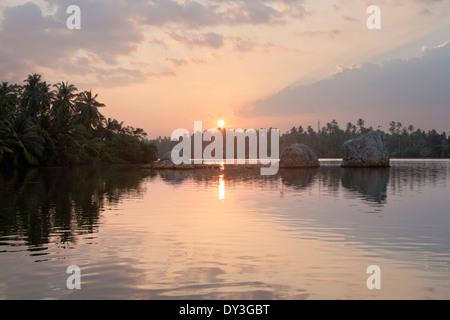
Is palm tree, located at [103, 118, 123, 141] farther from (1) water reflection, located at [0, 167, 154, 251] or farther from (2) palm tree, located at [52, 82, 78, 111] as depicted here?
(1) water reflection, located at [0, 167, 154, 251]

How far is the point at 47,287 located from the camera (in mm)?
6793

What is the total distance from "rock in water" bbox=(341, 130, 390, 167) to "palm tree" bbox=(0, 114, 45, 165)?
142ft

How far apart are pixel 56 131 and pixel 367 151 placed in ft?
153

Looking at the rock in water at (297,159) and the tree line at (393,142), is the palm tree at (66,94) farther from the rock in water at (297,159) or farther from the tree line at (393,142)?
the tree line at (393,142)

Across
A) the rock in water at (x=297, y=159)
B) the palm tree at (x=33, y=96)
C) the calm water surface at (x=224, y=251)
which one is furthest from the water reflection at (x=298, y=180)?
the palm tree at (x=33, y=96)

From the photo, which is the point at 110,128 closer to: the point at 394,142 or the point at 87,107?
the point at 87,107

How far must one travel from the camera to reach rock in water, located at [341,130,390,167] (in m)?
59.9

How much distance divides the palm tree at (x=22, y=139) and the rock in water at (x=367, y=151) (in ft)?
142

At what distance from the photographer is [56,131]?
66.9 m
